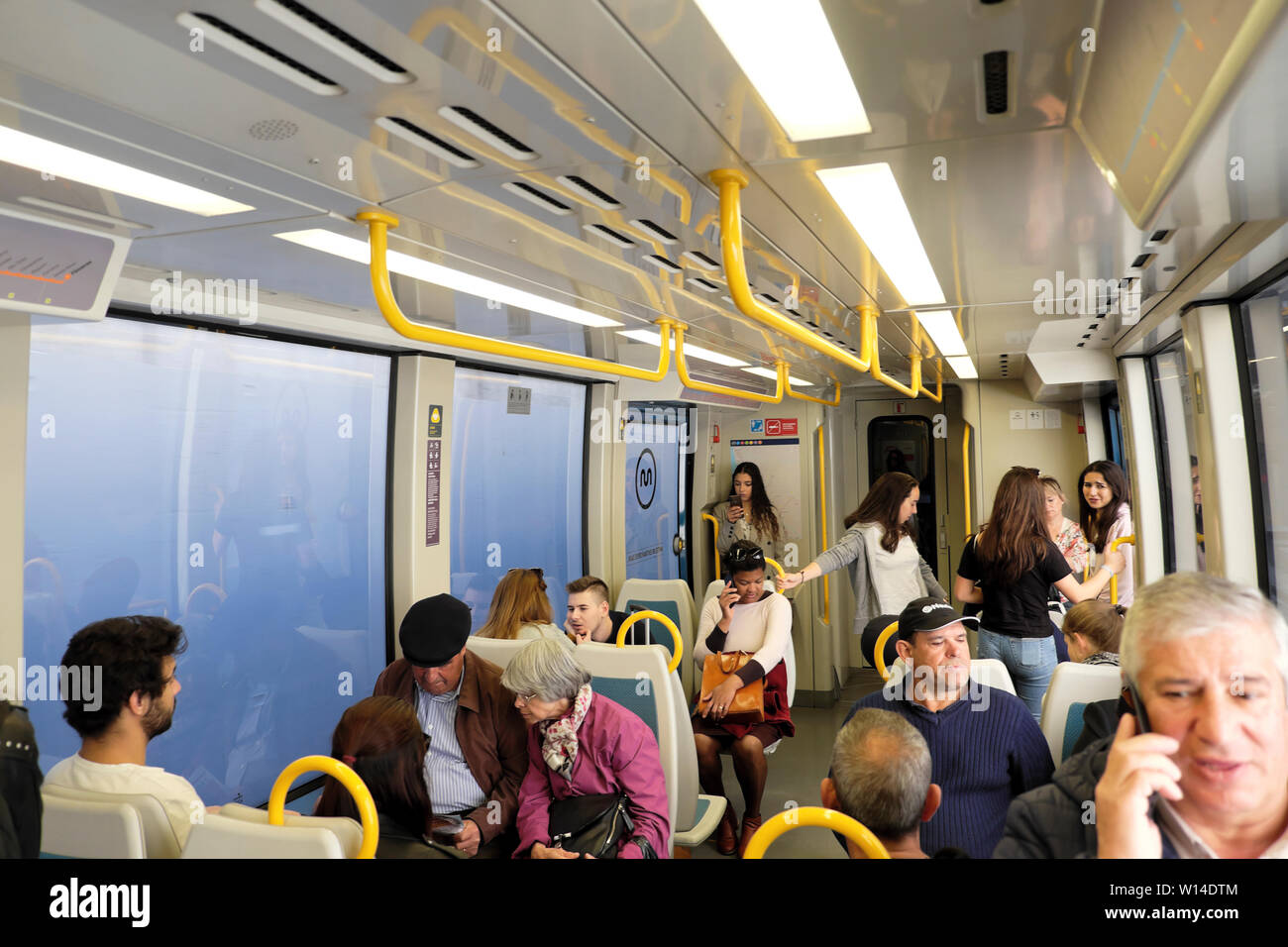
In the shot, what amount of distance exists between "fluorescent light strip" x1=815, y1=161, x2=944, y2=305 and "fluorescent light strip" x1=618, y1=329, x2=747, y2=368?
4.57 ft

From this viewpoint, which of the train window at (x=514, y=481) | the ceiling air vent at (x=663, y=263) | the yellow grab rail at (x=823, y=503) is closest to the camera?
the ceiling air vent at (x=663, y=263)

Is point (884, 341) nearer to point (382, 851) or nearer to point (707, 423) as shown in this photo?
point (707, 423)

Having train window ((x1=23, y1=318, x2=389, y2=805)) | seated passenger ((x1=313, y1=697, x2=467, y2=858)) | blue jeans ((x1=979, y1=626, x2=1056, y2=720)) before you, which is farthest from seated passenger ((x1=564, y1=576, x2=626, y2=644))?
blue jeans ((x1=979, y1=626, x2=1056, y2=720))

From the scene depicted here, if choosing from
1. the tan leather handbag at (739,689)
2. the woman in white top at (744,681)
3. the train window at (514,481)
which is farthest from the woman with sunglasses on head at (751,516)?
the tan leather handbag at (739,689)

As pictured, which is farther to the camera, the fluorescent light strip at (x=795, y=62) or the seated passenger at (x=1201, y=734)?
the fluorescent light strip at (x=795, y=62)

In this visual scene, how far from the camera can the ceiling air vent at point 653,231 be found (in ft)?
6.54

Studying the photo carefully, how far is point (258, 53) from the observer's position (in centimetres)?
114

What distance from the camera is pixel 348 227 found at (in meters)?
2.00

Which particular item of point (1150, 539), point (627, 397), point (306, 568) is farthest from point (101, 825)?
point (1150, 539)

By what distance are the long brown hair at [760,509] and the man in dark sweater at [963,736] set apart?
15.9 ft

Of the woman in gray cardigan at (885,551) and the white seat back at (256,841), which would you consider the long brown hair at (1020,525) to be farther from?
the white seat back at (256,841)

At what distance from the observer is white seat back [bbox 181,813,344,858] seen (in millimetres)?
1446

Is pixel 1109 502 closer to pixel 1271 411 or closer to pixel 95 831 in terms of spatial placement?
pixel 1271 411
